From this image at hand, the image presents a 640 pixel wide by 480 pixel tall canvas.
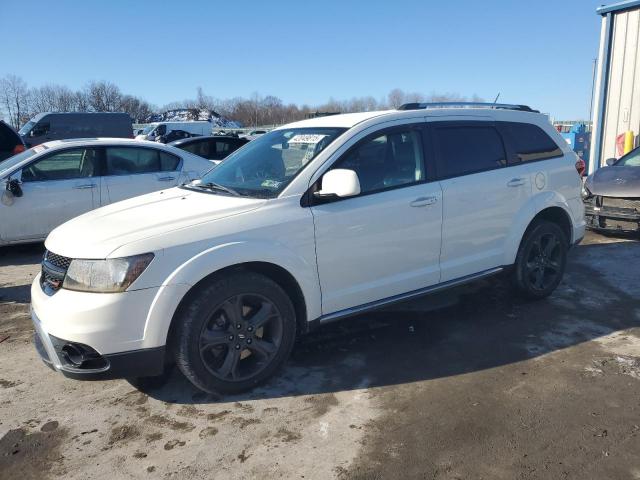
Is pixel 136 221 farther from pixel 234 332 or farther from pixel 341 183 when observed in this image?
pixel 341 183

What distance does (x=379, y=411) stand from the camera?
3.34 metres

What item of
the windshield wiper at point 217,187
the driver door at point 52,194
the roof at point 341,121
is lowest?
the driver door at point 52,194

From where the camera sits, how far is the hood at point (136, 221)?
3.24 m

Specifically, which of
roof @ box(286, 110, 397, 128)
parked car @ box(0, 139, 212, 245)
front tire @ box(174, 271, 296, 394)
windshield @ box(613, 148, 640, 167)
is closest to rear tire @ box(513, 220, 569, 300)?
roof @ box(286, 110, 397, 128)

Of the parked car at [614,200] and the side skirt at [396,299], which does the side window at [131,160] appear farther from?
the parked car at [614,200]

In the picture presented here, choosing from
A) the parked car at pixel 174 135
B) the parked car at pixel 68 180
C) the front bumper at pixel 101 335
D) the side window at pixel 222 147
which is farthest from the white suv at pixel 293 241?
the parked car at pixel 174 135

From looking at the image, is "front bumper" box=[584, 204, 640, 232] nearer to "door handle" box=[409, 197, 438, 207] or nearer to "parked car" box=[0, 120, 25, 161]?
"door handle" box=[409, 197, 438, 207]

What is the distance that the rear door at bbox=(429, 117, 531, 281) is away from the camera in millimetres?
4367

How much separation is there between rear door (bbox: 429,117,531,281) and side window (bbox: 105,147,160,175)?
484 cm

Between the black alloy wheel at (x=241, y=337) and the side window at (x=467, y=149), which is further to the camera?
the side window at (x=467, y=149)

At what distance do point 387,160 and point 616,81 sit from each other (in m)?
10.7

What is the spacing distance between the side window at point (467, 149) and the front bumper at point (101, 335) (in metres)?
2.55

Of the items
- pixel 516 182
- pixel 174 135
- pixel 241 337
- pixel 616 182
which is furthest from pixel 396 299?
pixel 174 135

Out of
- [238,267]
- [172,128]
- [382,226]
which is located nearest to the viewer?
[238,267]
